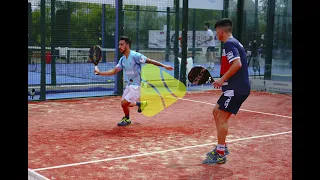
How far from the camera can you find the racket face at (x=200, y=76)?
6.35 meters

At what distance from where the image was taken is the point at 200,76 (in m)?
6.38

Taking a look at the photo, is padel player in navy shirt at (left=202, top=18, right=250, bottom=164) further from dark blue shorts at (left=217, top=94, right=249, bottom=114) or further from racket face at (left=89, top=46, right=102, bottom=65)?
racket face at (left=89, top=46, right=102, bottom=65)

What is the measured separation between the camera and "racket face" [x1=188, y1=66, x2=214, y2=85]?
250 inches

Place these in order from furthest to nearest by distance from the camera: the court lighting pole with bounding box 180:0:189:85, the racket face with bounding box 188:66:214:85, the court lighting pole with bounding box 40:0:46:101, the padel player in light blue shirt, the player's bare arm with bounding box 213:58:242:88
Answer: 1. the court lighting pole with bounding box 180:0:189:85
2. the court lighting pole with bounding box 40:0:46:101
3. the padel player in light blue shirt
4. the racket face with bounding box 188:66:214:85
5. the player's bare arm with bounding box 213:58:242:88

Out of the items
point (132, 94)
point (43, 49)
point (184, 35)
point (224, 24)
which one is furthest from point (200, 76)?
point (184, 35)

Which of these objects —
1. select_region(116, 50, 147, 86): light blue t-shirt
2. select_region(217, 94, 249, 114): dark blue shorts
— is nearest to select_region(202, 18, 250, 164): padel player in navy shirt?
select_region(217, 94, 249, 114): dark blue shorts

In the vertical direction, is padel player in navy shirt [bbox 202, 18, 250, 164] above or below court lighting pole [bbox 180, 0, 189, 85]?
below

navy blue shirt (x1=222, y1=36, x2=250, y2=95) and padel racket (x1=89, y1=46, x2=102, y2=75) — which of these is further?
padel racket (x1=89, y1=46, x2=102, y2=75)

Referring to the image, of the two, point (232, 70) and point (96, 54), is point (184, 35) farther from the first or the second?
point (232, 70)

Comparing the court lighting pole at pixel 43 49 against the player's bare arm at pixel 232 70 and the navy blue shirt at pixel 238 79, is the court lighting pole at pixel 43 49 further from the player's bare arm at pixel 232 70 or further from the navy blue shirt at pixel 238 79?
the player's bare arm at pixel 232 70

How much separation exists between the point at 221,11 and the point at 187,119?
797 centimetres

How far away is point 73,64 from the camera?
13.4 metres

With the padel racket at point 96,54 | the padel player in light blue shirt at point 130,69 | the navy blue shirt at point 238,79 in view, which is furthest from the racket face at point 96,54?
the navy blue shirt at point 238,79
